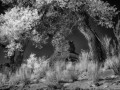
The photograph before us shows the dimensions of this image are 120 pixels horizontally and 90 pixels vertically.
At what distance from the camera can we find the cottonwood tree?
14.1m

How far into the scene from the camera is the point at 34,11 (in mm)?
14820

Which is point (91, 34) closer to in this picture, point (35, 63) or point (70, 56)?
point (35, 63)

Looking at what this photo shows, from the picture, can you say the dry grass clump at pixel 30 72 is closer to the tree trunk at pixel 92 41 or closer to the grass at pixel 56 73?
the grass at pixel 56 73

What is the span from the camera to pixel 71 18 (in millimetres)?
15602

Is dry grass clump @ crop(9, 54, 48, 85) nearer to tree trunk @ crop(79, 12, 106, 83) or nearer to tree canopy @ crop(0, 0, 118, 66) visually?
tree canopy @ crop(0, 0, 118, 66)

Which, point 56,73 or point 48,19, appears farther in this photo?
point 48,19

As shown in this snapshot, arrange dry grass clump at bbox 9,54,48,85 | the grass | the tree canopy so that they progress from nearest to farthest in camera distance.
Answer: the grass < dry grass clump at bbox 9,54,48,85 < the tree canopy

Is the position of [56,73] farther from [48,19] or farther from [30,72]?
[48,19]

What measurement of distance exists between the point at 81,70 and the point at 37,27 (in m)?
4.46

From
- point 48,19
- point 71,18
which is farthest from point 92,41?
point 48,19

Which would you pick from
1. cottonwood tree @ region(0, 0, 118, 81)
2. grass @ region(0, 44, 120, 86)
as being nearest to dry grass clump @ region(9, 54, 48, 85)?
grass @ region(0, 44, 120, 86)

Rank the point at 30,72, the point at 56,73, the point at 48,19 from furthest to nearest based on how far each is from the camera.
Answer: the point at 48,19 < the point at 30,72 < the point at 56,73

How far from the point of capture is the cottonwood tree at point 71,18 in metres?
14.1

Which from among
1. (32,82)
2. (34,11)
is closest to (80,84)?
(32,82)
